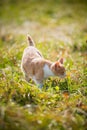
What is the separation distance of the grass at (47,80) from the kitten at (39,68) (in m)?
0.14

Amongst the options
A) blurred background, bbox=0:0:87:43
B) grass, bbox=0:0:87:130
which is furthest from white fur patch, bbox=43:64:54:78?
blurred background, bbox=0:0:87:43

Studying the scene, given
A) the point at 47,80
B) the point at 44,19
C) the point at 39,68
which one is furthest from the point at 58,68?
the point at 44,19

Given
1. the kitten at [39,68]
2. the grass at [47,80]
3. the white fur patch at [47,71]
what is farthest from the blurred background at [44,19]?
the white fur patch at [47,71]

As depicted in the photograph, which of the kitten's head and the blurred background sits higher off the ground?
the blurred background

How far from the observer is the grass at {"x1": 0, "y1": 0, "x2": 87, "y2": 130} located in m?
4.78

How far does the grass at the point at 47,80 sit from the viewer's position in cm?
478

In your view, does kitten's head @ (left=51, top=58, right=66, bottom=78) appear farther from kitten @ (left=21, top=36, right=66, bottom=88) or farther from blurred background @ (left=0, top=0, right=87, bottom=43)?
blurred background @ (left=0, top=0, right=87, bottom=43)

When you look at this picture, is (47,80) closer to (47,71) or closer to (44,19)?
(47,71)

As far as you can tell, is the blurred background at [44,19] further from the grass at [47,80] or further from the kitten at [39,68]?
the kitten at [39,68]

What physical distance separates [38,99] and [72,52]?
433cm

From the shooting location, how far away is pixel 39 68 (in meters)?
6.39

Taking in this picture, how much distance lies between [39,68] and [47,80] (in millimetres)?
315

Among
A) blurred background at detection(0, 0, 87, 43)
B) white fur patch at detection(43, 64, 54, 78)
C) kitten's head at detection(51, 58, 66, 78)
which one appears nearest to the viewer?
kitten's head at detection(51, 58, 66, 78)

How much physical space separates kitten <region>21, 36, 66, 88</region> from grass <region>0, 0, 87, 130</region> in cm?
14
